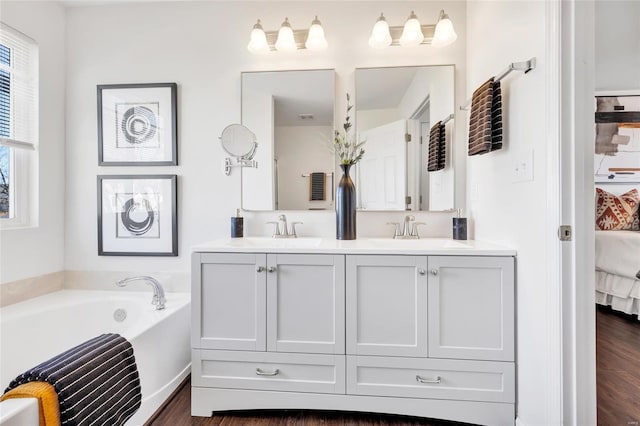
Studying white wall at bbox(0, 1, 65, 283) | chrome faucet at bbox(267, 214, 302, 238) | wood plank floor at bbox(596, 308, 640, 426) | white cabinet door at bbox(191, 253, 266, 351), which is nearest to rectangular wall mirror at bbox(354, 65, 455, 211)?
chrome faucet at bbox(267, 214, 302, 238)

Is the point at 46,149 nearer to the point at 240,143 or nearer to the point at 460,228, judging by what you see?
the point at 240,143

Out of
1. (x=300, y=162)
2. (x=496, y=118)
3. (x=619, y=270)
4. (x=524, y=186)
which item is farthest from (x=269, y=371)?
(x=619, y=270)

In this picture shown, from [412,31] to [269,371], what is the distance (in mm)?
2188

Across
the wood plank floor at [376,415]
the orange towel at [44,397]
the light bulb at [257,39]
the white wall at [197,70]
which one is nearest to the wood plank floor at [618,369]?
the wood plank floor at [376,415]

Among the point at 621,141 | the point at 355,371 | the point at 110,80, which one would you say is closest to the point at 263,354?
the point at 355,371

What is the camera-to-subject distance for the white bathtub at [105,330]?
153cm

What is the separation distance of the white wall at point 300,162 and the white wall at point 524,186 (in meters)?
0.98

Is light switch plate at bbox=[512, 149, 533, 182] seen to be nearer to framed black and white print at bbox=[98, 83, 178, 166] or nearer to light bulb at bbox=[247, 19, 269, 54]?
light bulb at bbox=[247, 19, 269, 54]

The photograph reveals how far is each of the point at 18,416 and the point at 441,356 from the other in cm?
159

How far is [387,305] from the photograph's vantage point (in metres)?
1.45

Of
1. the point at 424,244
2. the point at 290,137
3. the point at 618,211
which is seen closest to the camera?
the point at 424,244

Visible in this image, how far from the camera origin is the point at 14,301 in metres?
1.85

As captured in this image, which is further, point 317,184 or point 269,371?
point 317,184

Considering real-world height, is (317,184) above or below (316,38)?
below
